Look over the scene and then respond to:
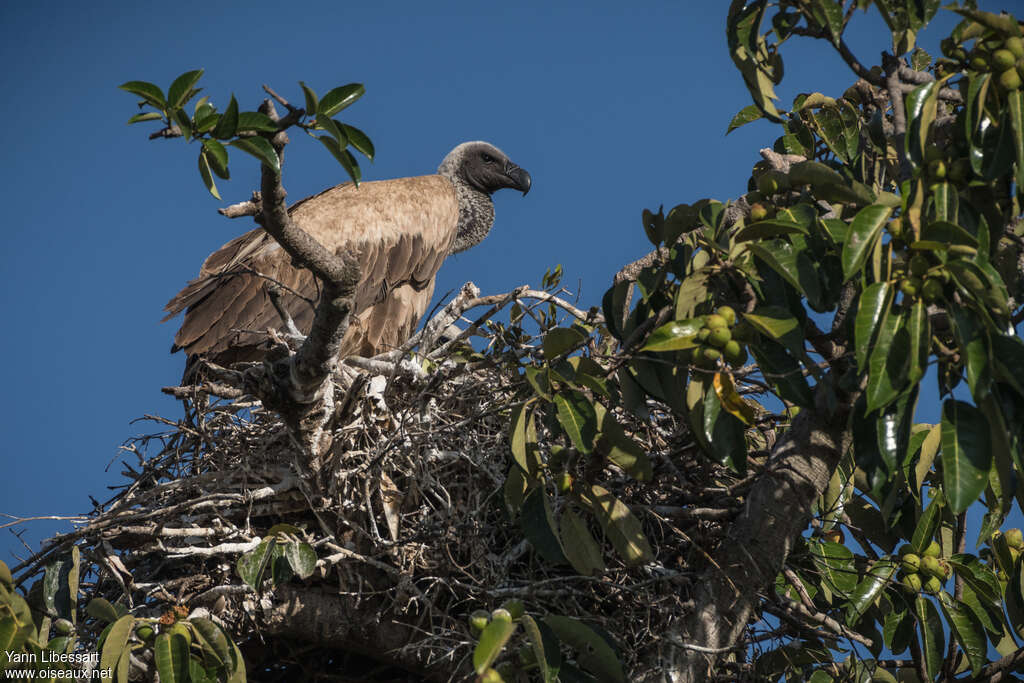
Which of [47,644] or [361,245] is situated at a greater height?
[361,245]

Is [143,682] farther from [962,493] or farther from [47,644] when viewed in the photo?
[962,493]

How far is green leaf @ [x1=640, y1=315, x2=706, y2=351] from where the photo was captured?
2.68 meters

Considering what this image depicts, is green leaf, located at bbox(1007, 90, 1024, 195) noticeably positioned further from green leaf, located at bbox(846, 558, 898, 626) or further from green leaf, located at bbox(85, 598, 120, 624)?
green leaf, located at bbox(85, 598, 120, 624)

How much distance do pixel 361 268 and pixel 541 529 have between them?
12.2 ft

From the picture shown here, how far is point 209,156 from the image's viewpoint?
2652 mm

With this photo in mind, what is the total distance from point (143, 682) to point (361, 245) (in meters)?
3.84

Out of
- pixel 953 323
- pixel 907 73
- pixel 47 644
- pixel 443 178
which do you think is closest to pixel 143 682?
pixel 47 644

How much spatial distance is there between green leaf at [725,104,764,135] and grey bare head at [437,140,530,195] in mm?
4961

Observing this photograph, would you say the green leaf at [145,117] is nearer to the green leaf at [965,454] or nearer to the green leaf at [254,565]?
the green leaf at [254,565]

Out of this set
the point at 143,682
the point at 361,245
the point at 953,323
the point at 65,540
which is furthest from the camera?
the point at 361,245

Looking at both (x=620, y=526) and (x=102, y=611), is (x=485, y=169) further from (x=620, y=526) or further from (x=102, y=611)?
(x=102, y=611)

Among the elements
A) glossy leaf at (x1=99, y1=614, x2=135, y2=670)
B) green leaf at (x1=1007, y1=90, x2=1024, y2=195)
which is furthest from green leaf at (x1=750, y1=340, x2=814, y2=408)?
glossy leaf at (x1=99, y1=614, x2=135, y2=670)

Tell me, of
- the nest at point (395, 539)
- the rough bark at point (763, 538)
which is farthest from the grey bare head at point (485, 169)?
the rough bark at point (763, 538)

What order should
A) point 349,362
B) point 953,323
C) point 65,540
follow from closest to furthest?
1. point 953,323
2. point 65,540
3. point 349,362
